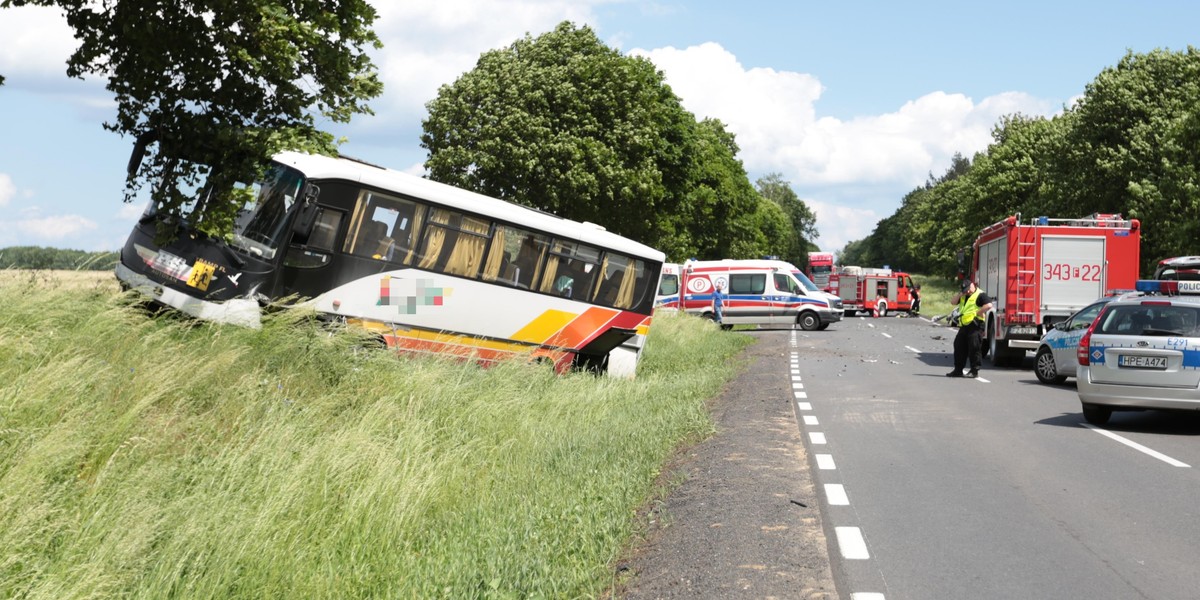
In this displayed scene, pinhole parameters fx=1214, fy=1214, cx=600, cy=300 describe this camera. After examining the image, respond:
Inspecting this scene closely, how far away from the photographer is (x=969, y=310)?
22.6m

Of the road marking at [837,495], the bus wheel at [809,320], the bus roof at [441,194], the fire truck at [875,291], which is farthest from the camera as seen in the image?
the fire truck at [875,291]

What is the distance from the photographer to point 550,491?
9016 millimetres

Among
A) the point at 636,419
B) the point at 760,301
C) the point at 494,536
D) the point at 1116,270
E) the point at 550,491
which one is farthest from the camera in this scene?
the point at 760,301

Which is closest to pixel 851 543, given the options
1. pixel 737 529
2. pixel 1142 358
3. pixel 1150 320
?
pixel 737 529

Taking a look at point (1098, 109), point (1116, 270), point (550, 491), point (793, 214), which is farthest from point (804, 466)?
point (793, 214)

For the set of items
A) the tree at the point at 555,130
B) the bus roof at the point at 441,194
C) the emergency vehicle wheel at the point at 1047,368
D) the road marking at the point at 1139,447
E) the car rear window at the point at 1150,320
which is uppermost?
the tree at the point at 555,130

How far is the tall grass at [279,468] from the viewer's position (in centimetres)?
642

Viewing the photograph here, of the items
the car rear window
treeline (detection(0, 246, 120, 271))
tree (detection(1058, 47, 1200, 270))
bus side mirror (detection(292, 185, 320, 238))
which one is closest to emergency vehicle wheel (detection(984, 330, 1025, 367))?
the car rear window

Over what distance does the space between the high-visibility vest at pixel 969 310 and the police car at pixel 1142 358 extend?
7473 mm

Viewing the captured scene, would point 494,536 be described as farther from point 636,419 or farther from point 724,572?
point 636,419

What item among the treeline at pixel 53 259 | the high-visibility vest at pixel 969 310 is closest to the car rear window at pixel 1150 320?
the high-visibility vest at pixel 969 310

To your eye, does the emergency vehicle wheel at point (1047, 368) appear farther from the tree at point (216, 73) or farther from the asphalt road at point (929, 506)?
the tree at point (216, 73)

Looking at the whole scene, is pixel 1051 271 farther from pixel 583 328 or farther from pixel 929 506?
pixel 929 506

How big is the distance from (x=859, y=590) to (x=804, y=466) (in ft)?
14.6
